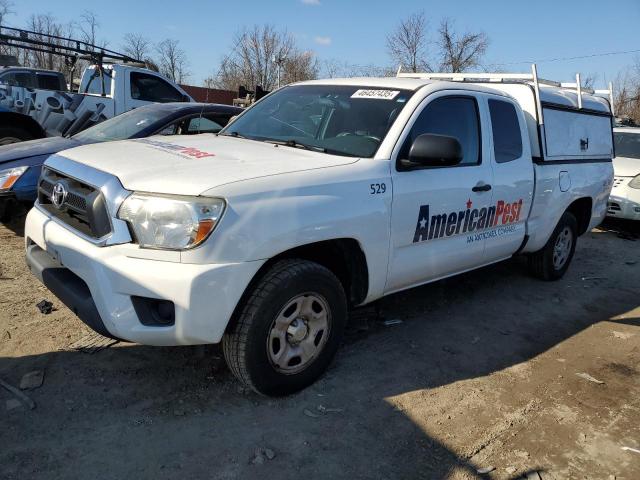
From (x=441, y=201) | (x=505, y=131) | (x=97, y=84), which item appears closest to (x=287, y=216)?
(x=441, y=201)

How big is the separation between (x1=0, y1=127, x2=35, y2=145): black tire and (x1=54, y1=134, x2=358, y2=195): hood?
4821mm

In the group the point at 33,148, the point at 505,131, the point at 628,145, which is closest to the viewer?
the point at 505,131

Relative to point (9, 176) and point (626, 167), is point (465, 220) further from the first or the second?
point (626, 167)

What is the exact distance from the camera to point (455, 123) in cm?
401

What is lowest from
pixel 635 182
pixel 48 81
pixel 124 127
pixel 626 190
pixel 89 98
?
pixel 626 190

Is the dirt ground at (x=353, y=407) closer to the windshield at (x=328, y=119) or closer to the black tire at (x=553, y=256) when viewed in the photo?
the black tire at (x=553, y=256)

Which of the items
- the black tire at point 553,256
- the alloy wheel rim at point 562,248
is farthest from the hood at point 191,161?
the alloy wheel rim at point 562,248

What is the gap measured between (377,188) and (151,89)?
794 centimetres

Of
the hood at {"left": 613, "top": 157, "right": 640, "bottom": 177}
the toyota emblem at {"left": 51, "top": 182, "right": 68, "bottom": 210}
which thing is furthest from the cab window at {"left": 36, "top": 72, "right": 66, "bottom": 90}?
the hood at {"left": 613, "top": 157, "right": 640, "bottom": 177}

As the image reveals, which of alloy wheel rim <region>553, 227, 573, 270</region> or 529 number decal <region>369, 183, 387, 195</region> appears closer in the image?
529 number decal <region>369, 183, 387, 195</region>

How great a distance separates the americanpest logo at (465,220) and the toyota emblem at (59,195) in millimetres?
2164

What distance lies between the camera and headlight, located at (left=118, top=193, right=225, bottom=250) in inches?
101

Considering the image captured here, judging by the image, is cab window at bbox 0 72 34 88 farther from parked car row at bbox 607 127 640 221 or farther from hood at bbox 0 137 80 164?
parked car row at bbox 607 127 640 221

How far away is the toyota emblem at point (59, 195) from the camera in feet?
10.1
